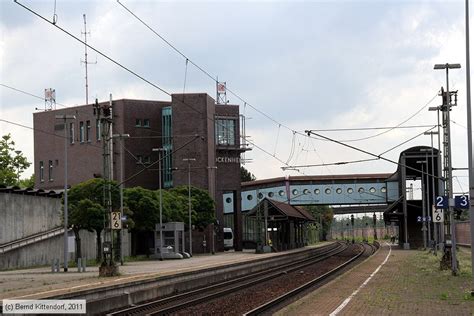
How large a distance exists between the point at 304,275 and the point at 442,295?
16.6 m

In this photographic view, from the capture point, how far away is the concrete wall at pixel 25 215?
53625 mm

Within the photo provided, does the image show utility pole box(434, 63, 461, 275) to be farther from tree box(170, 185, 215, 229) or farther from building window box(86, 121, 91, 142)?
building window box(86, 121, 91, 142)

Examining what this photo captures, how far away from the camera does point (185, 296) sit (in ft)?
89.0

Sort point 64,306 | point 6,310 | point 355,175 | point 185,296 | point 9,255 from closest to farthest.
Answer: point 6,310 → point 64,306 → point 185,296 → point 9,255 → point 355,175

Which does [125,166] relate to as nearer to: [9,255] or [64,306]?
[9,255]

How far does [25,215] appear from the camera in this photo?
57.2 meters

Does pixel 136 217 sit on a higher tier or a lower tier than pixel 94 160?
lower

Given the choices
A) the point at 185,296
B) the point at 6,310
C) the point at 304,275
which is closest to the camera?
the point at 6,310

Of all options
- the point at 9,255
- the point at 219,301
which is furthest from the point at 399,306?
the point at 9,255

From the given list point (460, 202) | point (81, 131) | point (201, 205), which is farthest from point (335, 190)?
point (460, 202)

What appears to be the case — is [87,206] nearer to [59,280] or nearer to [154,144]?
[59,280]

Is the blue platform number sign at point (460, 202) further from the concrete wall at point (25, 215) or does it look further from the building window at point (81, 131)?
the building window at point (81, 131)

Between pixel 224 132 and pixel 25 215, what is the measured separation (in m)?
40.3

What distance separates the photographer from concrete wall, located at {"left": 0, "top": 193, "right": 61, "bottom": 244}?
53.6 metres
